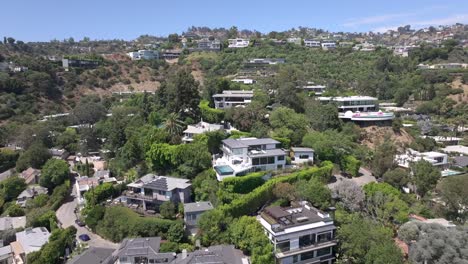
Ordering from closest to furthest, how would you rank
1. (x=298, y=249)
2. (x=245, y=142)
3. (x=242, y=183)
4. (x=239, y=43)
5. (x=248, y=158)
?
(x=298, y=249) < (x=242, y=183) < (x=248, y=158) < (x=245, y=142) < (x=239, y=43)

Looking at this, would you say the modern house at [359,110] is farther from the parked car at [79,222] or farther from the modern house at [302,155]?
the parked car at [79,222]

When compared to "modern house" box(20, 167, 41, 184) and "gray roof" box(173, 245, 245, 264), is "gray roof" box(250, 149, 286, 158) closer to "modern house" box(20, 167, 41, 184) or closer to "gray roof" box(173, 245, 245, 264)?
"gray roof" box(173, 245, 245, 264)

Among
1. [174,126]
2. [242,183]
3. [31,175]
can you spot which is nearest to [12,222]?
[31,175]

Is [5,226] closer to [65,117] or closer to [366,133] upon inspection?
[65,117]

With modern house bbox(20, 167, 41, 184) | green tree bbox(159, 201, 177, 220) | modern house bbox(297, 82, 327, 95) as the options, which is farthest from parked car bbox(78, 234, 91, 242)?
modern house bbox(297, 82, 327, 95)

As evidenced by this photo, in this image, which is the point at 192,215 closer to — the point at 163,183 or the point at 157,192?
the point at 157,192
